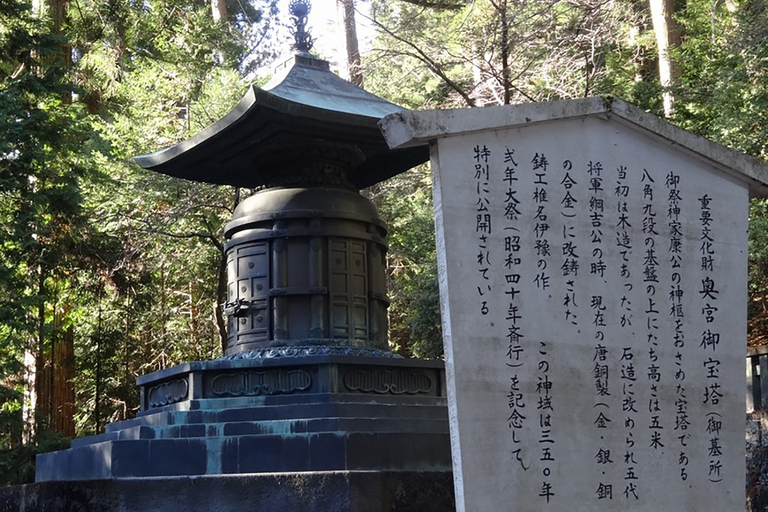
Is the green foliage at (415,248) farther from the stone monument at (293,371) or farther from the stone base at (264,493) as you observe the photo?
the stone base at (264,493)

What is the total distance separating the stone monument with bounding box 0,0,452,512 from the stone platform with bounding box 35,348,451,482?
11 mm

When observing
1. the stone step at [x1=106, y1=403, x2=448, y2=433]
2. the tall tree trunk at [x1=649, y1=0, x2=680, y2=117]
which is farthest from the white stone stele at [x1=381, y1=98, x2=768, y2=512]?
the tall tree trunk at [x1=649, y1=0, x2=680, y2=117]

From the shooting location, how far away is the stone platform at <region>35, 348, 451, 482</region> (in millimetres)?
6562

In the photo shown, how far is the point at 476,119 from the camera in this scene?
4.89 m

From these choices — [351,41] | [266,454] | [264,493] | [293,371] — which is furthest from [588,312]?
[351,41]

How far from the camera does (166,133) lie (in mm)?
15211

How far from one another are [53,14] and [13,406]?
6.48 metres

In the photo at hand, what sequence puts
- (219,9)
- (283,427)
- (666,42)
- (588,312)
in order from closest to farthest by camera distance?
(588,312)
(283,427)
(666,42)
(219,9)

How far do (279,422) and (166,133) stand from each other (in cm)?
943

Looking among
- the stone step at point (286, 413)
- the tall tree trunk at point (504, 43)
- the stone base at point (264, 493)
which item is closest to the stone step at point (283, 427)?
the stone step at point (286, 413)

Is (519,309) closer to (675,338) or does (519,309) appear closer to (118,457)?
(675,338)

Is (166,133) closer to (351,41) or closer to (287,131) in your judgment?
(351,41)

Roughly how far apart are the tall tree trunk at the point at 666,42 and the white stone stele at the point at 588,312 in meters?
9.51

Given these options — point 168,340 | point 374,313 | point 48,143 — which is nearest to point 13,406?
point 168,340
